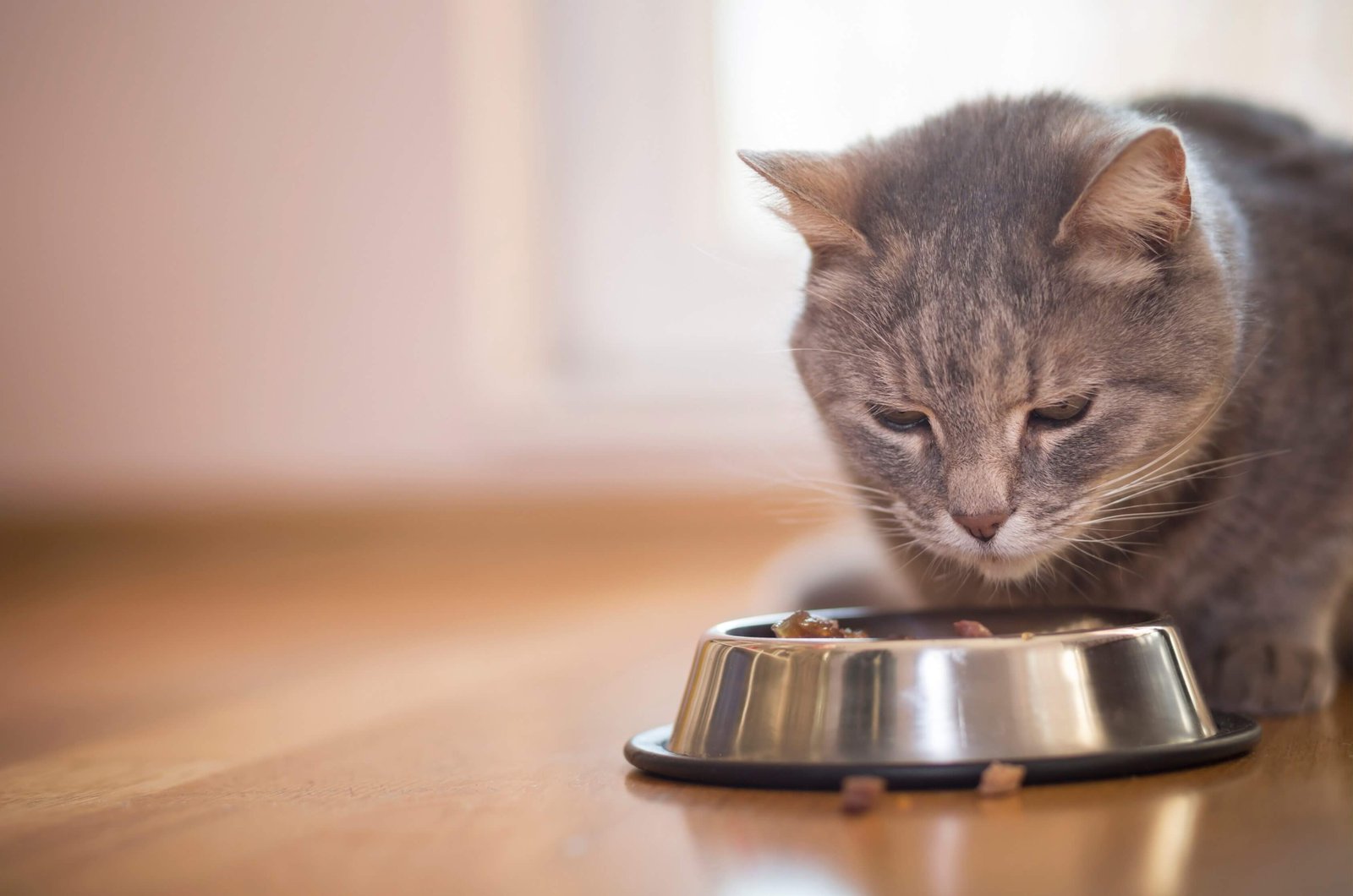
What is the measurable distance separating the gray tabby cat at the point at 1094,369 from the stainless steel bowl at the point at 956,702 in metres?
0.25

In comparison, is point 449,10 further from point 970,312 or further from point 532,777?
point 532,777

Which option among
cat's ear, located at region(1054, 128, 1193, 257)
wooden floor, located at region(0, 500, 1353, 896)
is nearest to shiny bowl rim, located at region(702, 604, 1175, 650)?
wooden floor, located at region(0, 500, 1353, 896)

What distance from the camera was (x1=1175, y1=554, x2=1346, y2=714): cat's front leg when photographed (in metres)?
1.26

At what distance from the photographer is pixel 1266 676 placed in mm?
1230

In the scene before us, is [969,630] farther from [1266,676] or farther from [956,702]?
[1266,676]

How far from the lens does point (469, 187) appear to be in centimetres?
329

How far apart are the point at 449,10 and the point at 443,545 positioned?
4.51 ft

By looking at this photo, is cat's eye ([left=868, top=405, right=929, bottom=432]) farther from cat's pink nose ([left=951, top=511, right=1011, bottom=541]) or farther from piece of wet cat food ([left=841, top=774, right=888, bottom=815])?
piece of wet cat food ([left=841, top=774, right=888, bottom=815])

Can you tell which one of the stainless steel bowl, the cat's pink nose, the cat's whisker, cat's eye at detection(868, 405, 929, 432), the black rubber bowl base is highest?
cat's eye at detection(868, 405, 929, 432)

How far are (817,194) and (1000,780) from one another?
663 mm

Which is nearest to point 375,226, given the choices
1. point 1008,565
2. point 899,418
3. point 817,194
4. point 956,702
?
point 817,194

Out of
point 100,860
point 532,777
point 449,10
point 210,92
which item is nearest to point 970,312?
point 532,777

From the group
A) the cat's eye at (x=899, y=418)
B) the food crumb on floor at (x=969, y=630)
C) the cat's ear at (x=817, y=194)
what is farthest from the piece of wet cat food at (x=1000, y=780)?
the cat's ear at (x=817, y=194)

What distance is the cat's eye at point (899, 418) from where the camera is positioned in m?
1.23
